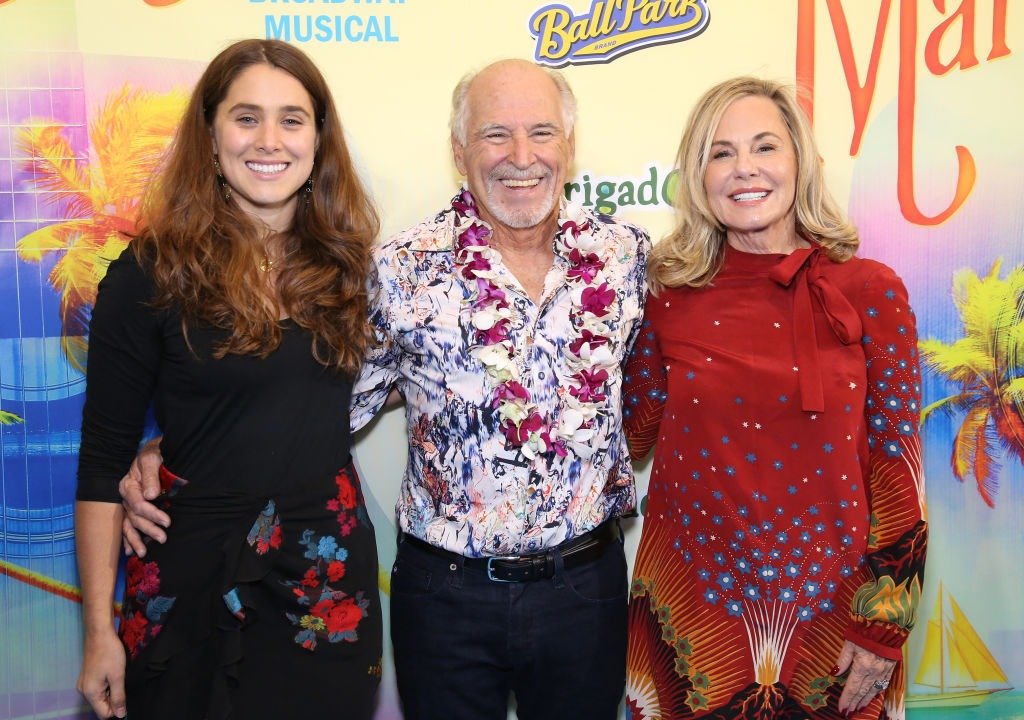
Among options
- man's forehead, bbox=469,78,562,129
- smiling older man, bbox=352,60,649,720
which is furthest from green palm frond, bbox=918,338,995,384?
man's forehead, bbox=469,78,562,129

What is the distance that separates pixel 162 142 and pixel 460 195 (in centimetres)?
81

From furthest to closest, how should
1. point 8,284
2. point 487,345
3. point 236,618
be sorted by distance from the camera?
1. point 8,284
2. point 487,345
3. point 236,618

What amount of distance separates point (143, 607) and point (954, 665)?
2.07 meters

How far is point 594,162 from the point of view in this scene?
7.49 feet

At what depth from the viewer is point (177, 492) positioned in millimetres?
1645

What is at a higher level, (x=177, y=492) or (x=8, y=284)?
(x=8, y=284)

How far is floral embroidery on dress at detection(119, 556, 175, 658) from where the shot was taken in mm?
1588

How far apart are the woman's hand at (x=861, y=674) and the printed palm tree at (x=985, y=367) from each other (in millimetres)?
921

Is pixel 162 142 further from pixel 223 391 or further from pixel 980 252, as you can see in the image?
pixel 980 252

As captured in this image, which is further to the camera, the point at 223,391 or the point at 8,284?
the point at 8,284

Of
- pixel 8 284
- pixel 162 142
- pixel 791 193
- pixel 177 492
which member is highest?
pixel 162 142

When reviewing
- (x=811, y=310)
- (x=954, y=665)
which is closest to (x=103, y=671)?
(x=811, y=310)

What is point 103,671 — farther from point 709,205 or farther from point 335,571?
point 709,205

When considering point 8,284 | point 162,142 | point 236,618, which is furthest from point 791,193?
point 8,284
